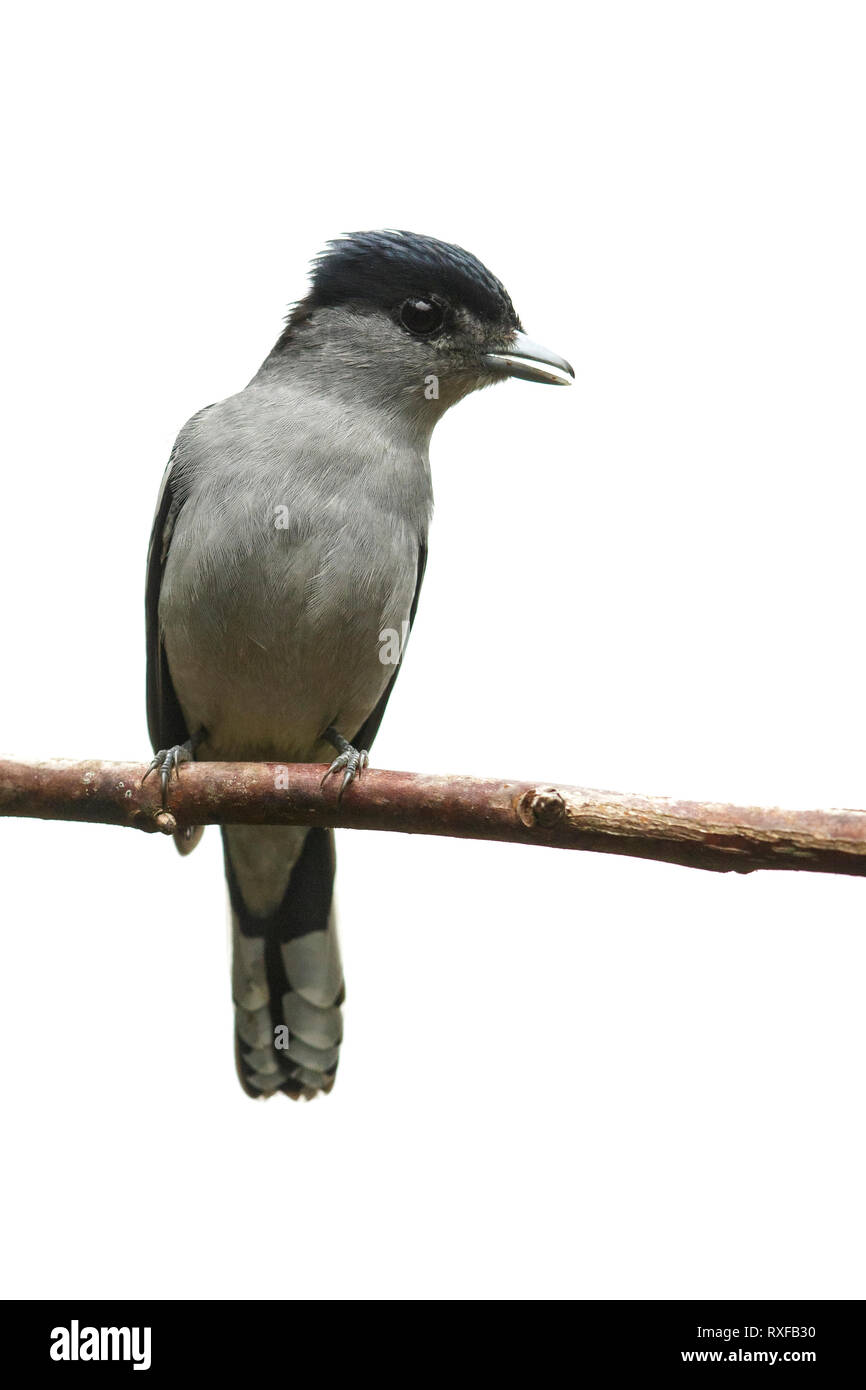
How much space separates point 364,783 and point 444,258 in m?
2.58

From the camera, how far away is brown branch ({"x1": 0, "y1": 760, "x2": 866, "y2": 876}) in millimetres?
3574

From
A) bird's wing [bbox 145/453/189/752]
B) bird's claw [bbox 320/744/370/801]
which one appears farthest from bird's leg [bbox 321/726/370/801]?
bird's wing [bbox 145/453/189/752]

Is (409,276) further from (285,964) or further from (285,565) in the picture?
(285,964)

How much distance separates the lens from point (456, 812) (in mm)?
3926

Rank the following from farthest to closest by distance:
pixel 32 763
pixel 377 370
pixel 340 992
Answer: pixel 340 992 < pixel 377 370 < pixel 32 763

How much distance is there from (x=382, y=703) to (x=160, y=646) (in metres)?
1.11

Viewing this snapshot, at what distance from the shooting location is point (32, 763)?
424cm

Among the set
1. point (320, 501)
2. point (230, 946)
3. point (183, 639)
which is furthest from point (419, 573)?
point (230, 946)

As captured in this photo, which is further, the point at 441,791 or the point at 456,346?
the point at 456,346

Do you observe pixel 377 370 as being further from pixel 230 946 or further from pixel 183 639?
pixel 230 946

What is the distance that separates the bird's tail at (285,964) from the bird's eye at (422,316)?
2.39m

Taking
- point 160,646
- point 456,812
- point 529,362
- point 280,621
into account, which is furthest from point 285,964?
point 529,362

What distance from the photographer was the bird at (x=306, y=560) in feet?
15.9

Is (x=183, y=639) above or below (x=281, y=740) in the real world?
above
